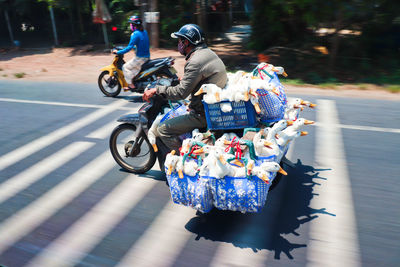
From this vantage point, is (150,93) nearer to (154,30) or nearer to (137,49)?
(137,49)

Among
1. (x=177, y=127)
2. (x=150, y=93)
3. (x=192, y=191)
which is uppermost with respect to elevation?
(x=150, y=93)

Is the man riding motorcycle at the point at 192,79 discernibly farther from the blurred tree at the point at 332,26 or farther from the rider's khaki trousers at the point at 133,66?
the blurred tree at the point at 332,26

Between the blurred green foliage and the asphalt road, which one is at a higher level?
the blurred green foliage

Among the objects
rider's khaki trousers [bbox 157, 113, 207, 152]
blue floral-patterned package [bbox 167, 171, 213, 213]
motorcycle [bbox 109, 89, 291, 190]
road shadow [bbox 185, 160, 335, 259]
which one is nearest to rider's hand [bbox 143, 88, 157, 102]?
motorcycle [bbox 109, 89, 291, 190]

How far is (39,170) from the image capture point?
5836 millimetres

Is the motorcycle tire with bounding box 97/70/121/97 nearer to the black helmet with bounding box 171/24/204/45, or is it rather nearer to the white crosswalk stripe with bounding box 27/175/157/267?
the white crosswalk stripe with bounding box 27/175/157/267

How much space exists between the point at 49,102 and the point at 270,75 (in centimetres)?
675

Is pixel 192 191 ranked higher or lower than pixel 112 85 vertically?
lower

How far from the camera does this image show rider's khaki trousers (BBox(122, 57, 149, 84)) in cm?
909

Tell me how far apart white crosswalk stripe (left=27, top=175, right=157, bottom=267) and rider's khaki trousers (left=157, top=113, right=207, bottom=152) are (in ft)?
2.81

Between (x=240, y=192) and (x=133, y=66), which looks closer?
(x=240, y=192)

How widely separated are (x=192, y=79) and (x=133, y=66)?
204 inches

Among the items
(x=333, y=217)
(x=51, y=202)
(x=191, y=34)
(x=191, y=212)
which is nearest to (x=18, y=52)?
(x=51, y=202)

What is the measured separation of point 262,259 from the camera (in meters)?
3.67
